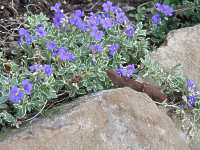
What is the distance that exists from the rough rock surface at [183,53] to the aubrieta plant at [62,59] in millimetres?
141

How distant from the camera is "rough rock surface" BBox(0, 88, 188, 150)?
2.41m

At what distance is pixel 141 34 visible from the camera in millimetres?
3406

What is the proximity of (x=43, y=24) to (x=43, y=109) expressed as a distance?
2.45 ft

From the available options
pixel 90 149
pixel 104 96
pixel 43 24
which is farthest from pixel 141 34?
pixel 90 149

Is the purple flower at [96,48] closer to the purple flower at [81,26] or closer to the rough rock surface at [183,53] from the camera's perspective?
the purple flower at [81,26]

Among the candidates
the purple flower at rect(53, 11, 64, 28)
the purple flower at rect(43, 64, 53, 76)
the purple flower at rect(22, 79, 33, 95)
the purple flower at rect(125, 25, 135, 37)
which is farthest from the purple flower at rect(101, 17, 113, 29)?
the purple flower at rect(22, 79, 33, 95)

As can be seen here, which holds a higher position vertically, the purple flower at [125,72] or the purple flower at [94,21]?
the purple flower at [94,21]

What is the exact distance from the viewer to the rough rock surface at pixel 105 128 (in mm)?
2412

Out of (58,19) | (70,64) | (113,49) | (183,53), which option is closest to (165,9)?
(183,53)

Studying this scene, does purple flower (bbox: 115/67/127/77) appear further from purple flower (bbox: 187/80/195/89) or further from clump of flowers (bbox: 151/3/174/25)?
clump of flowers (bbox: 151/3/174/25)

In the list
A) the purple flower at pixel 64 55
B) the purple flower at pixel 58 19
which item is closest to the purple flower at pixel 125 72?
the purple flower at pixel 64 55

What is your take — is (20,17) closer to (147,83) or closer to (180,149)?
(147,83)

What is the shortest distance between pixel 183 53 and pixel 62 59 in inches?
38.6

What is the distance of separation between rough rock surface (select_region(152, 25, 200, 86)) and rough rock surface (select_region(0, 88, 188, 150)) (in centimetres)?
60
